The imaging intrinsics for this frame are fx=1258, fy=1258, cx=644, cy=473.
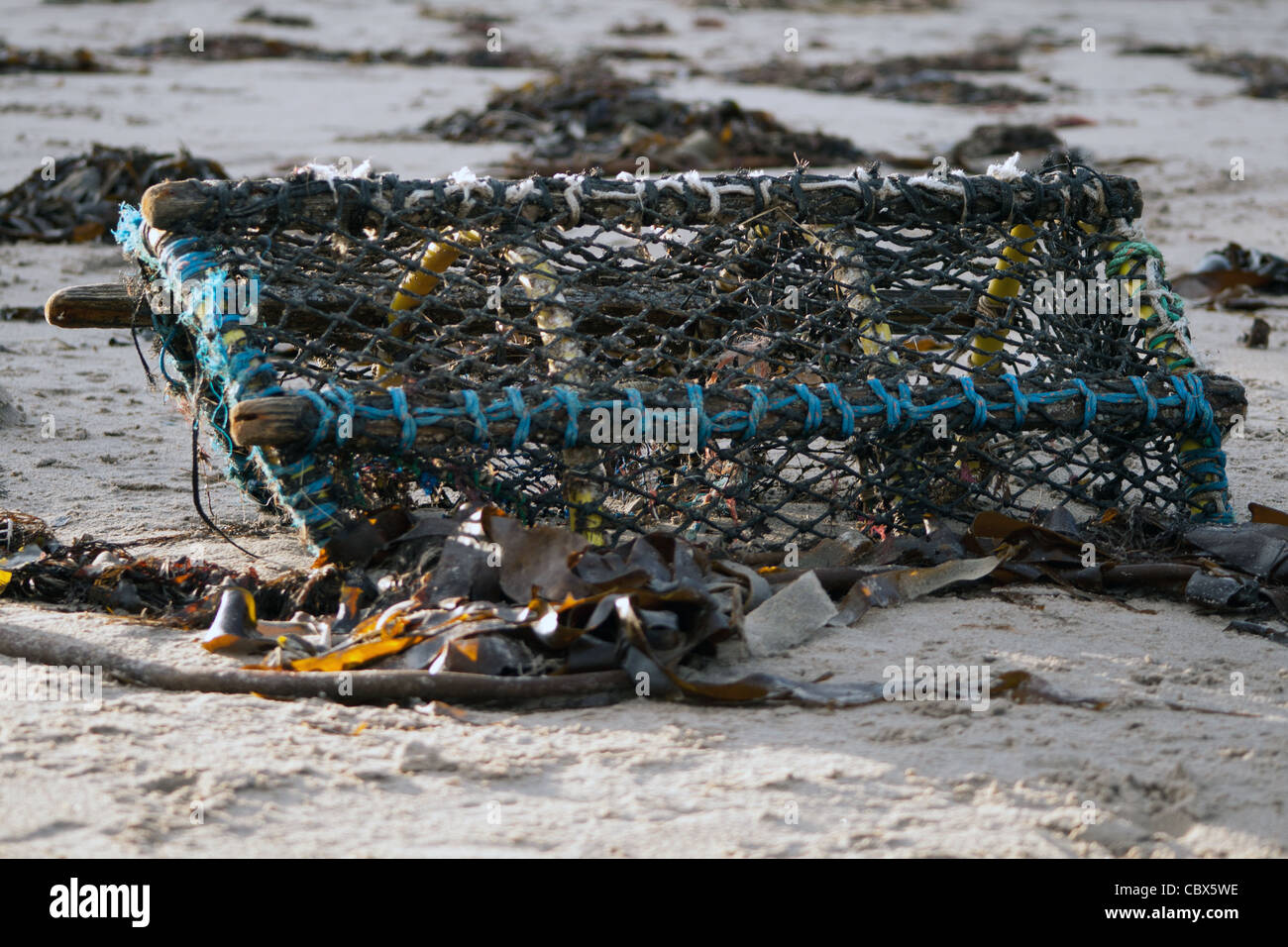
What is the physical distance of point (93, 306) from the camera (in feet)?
11.1

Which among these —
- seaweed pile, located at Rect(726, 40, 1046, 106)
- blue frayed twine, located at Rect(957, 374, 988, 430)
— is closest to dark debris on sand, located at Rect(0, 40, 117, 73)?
seaweed pile, located at Rect(726, 40, 1046, 106)

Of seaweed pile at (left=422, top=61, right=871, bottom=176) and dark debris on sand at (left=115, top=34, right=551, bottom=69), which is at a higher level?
dark debris on sand at (left=115, top=34, right=551, bottom=69)

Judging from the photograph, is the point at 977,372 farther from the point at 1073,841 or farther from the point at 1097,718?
the point at 1073,841

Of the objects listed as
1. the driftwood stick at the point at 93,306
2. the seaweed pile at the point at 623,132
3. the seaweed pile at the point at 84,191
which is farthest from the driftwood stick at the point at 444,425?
the seaweed pile at the point at 623,132

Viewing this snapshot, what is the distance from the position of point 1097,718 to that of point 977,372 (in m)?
1.29

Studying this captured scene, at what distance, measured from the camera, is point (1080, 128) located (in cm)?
1097

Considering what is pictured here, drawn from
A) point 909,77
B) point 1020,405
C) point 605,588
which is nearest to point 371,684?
point 605,588

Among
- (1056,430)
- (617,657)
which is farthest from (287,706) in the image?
(1056,430)

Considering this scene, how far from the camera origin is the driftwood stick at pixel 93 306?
11.1 feet

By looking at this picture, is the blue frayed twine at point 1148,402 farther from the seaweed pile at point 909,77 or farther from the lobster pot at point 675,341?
the seaweed pile at point 909,77

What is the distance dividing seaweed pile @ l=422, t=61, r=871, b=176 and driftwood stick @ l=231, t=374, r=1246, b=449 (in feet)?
19.9

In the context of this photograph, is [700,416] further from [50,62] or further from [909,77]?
[50,62]

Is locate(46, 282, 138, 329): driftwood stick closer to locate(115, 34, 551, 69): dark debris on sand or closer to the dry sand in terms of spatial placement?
the dry sand

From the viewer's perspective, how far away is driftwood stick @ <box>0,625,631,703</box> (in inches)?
86.7
